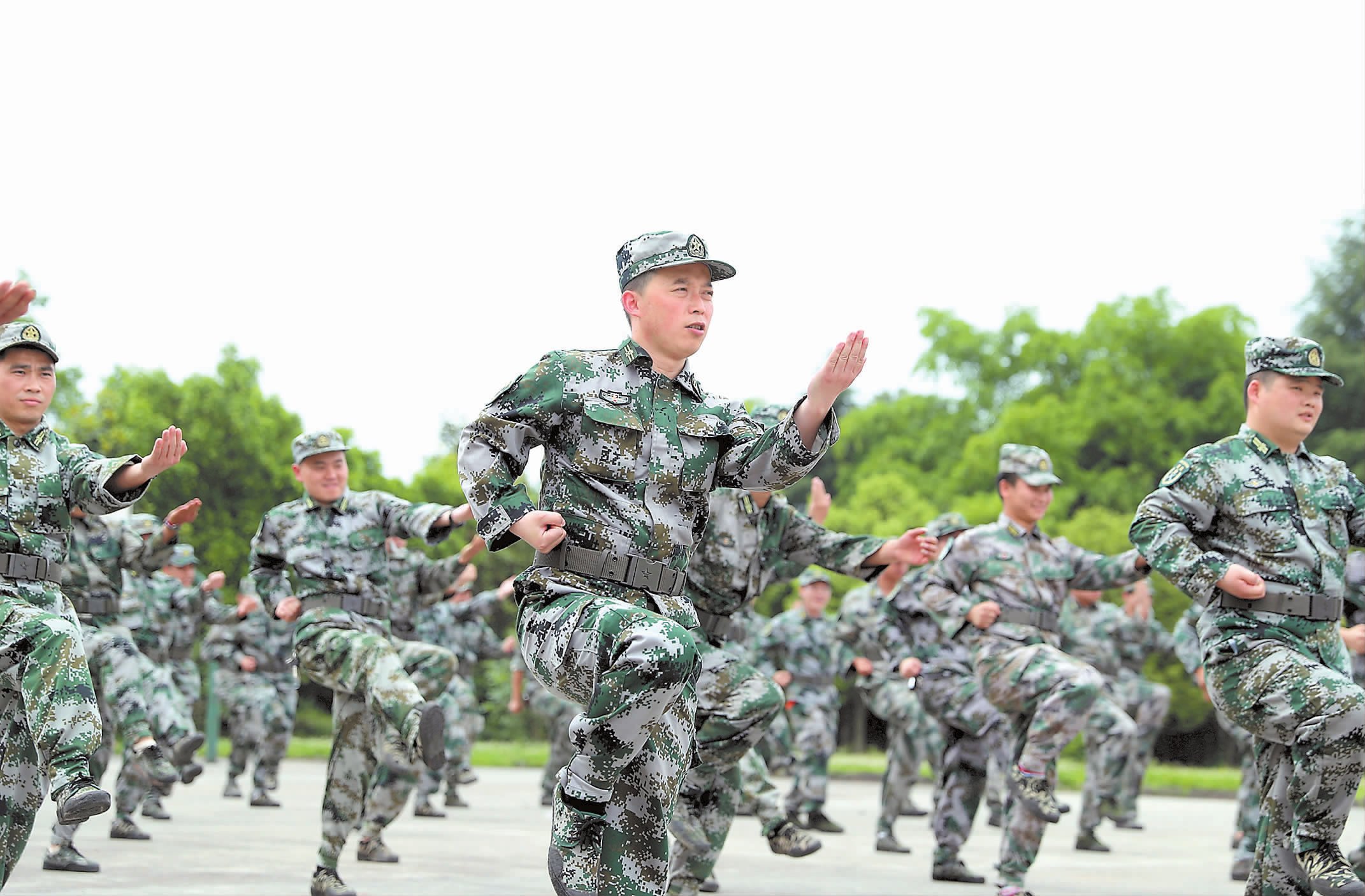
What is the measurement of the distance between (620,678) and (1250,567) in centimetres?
373

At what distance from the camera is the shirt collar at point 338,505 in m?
9.91

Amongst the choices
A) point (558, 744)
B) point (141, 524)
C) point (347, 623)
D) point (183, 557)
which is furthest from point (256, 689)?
point (347, 623)

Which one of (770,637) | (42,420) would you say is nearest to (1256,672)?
(42,420)

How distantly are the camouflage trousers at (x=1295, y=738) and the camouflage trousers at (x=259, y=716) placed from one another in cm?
1176

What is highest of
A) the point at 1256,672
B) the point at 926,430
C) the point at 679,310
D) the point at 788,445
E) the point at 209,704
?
the point at 926,430

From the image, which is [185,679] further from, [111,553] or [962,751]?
[962,751]

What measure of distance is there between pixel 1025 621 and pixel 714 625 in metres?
2.47

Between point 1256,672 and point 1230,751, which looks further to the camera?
point 1230,751

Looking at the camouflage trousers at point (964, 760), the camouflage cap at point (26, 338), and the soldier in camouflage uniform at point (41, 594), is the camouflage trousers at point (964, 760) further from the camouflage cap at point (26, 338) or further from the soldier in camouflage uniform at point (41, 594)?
the camouflage cap at point (26, 338)

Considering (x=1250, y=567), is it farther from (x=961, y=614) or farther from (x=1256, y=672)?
(x=961, y=614)

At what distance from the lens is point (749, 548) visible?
871 centimetres

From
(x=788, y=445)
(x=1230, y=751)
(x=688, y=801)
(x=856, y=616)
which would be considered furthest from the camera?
(x=1230, y=751)

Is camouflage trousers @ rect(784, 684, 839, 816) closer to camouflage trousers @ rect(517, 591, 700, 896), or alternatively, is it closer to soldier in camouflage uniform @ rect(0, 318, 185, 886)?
soldier in camouflage uniform @ rect(0, 318, 185, 886)

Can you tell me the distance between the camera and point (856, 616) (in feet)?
54.7
